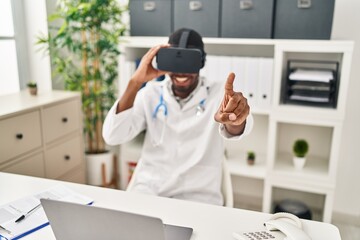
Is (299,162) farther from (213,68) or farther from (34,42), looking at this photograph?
(34,42)

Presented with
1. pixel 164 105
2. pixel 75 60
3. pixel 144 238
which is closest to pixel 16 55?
pixel 75 60

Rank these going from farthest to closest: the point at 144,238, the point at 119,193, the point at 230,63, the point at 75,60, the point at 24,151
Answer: the point at 75,60 < the point at 230,63 < the point at 24,151 < the point at 119,193 < the point at 144,238

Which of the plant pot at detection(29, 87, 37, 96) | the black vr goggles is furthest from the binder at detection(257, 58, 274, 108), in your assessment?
the plant pot at detection(29, 87, 37, 96)

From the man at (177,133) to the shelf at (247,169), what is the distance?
770 millimetres

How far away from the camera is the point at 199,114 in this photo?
151 cm

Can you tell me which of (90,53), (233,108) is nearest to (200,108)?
(233,108)

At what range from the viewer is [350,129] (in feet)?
7.25

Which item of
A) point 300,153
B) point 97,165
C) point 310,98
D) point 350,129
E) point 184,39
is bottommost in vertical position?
point 97,165

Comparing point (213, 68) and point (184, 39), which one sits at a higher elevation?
point (184, 39)

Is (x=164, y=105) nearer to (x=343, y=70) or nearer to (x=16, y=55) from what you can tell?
(x=343, y=70)

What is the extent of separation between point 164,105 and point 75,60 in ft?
4.70

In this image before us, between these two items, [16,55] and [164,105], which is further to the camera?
[16,55]

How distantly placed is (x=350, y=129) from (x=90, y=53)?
5.96ft

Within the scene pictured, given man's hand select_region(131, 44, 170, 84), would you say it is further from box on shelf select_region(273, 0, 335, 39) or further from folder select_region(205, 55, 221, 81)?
box on shelf select_region(273, 0, 335, 39)
